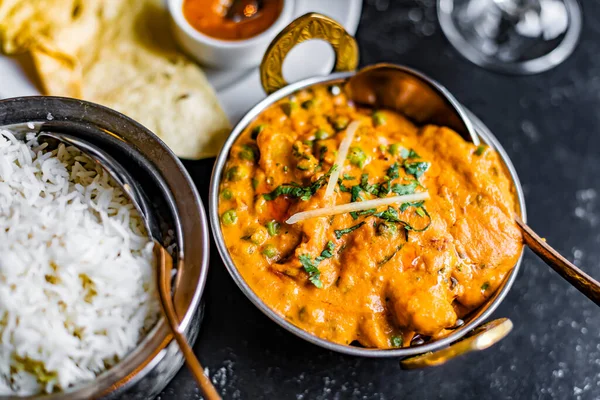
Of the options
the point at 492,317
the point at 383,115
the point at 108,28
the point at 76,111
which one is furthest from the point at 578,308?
the point at 108,28

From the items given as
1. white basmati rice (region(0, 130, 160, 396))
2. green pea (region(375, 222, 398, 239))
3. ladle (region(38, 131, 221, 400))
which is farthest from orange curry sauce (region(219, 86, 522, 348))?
white basmati rice (region(0, 130, 160, 396))

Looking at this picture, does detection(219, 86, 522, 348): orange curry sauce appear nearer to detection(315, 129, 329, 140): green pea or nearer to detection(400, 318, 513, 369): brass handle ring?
detection(315, 129, 329, 140): green pea

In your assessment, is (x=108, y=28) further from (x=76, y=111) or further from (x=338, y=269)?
(x=338, y=269)

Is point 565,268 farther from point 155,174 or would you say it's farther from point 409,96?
point 155,174

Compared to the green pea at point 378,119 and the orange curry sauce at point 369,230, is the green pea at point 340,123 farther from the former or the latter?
the green pea at point 378,119

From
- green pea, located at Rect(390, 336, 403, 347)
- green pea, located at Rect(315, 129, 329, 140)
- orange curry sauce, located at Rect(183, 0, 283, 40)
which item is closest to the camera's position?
green pea, located at Rect(390, 336, 403, 347)

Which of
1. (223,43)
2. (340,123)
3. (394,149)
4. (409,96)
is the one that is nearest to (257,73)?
(223,43)

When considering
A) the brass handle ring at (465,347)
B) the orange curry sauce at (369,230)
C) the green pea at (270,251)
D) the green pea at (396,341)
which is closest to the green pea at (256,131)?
the orange curry sauce at (369,230)
